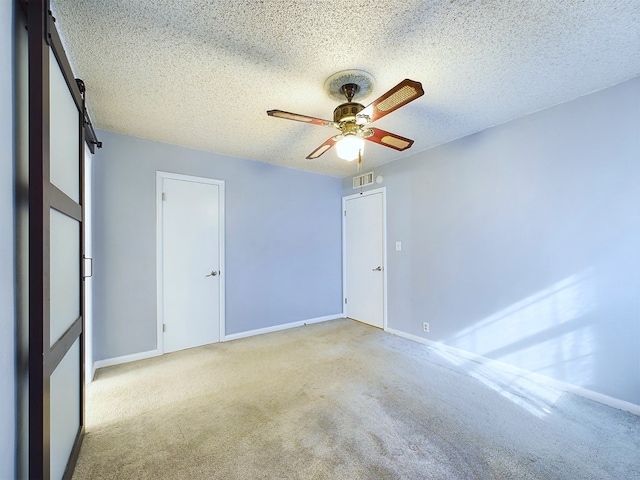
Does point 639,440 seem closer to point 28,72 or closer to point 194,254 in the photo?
point 28,72

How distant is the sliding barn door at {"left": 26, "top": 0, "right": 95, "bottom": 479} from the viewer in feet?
3.35

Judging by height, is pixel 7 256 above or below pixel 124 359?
above

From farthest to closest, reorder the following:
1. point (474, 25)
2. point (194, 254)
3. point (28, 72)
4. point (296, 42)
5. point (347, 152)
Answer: point (194, 254) → point (347, 152) → point (296, 42) → point (474, 25) → point (28, 72)

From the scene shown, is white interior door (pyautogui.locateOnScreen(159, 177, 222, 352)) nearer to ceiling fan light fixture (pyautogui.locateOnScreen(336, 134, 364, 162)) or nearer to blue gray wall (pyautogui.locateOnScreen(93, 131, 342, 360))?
blue gray wall (pyautogui.locateOnScreen(93, 131, 342, 360))

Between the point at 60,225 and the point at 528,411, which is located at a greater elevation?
the point at 60,225

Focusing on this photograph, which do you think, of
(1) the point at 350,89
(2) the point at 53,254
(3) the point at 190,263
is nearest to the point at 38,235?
(2) the point at 53,254

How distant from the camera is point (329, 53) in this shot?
1804mm

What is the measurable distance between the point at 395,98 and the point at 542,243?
210cm

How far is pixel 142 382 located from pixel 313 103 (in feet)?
10.1

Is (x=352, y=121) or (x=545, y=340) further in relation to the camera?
(x=545, y=340)

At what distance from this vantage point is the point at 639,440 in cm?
182

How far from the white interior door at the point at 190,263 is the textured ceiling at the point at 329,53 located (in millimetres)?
997

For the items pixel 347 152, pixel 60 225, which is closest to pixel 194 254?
pixel 60 225

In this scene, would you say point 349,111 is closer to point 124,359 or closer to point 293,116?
point 293,116
